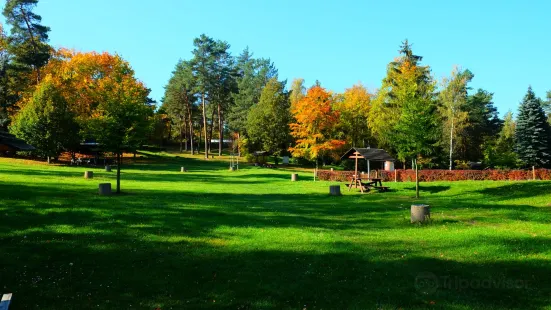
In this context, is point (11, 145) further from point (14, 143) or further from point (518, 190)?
point (518, 190)

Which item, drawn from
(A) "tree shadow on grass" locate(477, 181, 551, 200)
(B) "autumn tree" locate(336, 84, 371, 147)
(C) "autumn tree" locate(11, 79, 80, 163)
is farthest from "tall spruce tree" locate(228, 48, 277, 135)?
(A) "tree shadow on grass" locate(477, 181, 551, 200)

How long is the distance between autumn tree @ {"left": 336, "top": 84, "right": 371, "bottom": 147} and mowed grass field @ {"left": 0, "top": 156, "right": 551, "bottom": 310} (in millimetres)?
44152

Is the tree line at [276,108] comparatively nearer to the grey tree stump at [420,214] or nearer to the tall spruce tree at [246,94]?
the tall spruce tree at [246,94]

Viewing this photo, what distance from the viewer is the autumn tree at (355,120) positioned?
2329 inches

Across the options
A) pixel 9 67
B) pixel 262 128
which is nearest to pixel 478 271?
pixel 262 128

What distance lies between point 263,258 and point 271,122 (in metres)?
58.4

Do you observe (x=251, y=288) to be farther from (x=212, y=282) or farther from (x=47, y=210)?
(x=47, y=210)

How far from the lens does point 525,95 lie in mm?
51031

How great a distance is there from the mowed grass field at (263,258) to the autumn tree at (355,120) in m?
44.2

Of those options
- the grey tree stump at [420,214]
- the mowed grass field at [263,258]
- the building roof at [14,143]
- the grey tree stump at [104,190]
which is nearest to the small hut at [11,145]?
the building roof at [14,143]

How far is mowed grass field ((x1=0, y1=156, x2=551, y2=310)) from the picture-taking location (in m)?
6.47

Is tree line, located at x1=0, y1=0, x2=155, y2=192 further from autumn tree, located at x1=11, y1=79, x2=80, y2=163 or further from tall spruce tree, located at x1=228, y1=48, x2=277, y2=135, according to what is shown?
tall spruce tree, located at x1=228, y1=48, x2=277, y2=135

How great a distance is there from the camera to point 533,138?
47.7 m

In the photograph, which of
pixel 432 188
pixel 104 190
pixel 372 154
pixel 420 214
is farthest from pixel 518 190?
pixel 104 190
